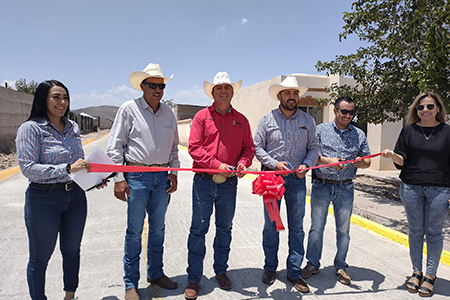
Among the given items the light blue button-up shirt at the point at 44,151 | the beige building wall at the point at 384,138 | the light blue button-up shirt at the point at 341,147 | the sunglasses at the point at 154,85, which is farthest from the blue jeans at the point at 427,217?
the beige building wall at the point at 384,138

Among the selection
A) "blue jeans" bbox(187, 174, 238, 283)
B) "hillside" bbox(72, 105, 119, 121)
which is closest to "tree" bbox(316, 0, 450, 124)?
"blue jeans" bbox(187, 174, 238, 283)

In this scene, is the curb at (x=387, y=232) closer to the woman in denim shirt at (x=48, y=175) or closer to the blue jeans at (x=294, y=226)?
the blue jeans at (x=294, y=226)

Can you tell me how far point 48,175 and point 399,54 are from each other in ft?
26.0

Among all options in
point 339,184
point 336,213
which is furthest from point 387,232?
point 339,184

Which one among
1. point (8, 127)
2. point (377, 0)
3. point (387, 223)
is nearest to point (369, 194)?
point (387, 223)

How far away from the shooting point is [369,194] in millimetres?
8555

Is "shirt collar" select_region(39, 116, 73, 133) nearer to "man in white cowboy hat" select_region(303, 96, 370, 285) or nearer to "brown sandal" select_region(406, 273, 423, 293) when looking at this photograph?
"man in white cowboy hat" select_region(303, 96, 370, 285)

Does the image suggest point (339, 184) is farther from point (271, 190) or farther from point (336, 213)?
point (271, 190)

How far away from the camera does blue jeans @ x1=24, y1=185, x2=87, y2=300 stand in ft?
8.43

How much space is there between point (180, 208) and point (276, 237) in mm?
3557

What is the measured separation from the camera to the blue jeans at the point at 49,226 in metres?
2.57

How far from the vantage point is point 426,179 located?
3.39 m

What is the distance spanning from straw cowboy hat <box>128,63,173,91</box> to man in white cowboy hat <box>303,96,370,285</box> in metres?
2.03

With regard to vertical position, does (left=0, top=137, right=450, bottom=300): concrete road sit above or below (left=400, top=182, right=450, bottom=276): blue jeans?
below
